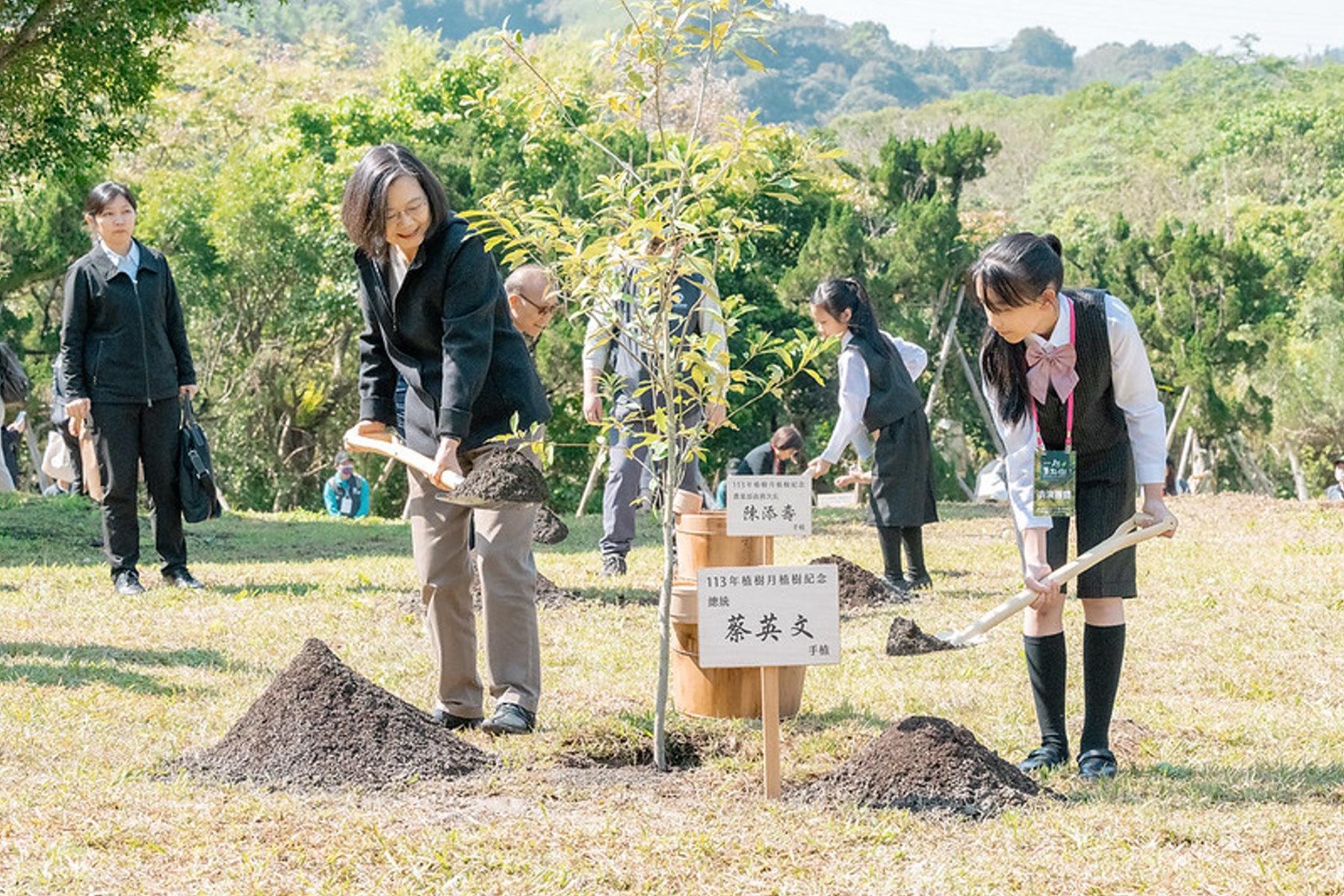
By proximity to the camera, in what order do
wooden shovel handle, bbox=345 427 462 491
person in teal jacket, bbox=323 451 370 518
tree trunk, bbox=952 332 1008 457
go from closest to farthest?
wooden shovel handle, bbox=345 427 462 491 → person in teal jacket, bbox=323 451 370 518 → tree trunk, bbox=952 332 1008 457

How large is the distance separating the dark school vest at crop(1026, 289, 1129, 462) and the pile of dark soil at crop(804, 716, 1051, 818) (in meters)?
0.90

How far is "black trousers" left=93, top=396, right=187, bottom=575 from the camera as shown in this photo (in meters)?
8.20

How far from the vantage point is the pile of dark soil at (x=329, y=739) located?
4473 mm

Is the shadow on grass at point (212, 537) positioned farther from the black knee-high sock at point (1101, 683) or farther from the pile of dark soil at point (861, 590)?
the black knee-high sock at point (1101, 683)

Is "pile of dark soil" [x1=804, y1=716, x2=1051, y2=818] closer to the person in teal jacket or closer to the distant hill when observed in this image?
the person in teal jacket

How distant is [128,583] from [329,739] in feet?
13.9

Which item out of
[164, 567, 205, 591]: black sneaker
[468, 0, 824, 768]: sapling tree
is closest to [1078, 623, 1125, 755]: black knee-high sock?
[468, 0, 824, 768]: sapling tree

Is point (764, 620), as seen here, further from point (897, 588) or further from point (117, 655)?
point (897, 588)

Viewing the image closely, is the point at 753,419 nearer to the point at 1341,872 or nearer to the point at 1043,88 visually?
the point at 1341,872

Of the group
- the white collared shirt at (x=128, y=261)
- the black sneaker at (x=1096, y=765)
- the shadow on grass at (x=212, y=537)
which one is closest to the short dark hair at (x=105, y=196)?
the white collared shirt at (x=128, y=261)

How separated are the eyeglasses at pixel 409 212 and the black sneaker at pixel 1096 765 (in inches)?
99.3

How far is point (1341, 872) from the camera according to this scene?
3629 millimetres

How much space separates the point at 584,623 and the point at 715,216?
→ 3.20 m

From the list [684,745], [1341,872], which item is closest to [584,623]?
[684,745]
